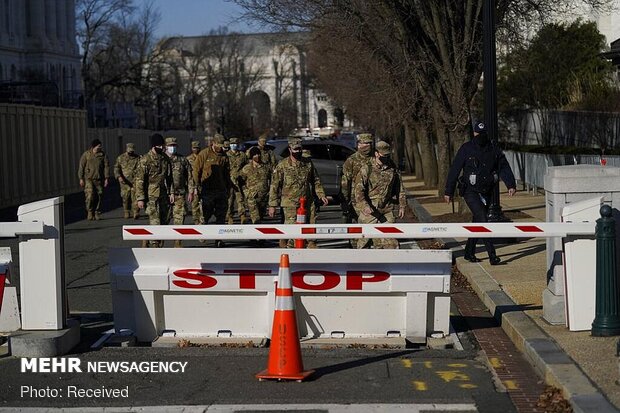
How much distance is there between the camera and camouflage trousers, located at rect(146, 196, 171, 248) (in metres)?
16.5

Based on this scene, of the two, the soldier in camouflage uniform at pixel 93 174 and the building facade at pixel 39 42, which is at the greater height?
the building facade at pixel 39 42

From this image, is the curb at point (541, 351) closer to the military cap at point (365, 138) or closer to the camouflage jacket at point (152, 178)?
the military cap at point (365, 138)

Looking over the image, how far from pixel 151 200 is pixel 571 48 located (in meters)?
27.2

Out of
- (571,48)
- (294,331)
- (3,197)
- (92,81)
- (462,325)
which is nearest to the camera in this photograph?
(294,331)

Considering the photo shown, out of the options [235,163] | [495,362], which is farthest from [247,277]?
[235,163]

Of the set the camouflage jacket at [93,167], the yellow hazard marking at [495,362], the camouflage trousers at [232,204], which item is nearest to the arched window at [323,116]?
the camouflage jacket at [93,167]

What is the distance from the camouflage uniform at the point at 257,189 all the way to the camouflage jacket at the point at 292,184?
273 cm

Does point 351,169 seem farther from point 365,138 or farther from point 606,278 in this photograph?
point 606,278

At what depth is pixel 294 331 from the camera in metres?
8.24

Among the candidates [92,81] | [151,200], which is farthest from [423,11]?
[92,81]

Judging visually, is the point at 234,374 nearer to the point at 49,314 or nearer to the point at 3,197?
the point at 49,314

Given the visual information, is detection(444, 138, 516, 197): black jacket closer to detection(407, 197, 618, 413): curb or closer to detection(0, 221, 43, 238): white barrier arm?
detection(407, 197, 618, 413): curb

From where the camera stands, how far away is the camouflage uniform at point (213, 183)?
1871 centimetres

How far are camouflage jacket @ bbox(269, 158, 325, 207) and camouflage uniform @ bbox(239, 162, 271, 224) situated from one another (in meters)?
2.73
